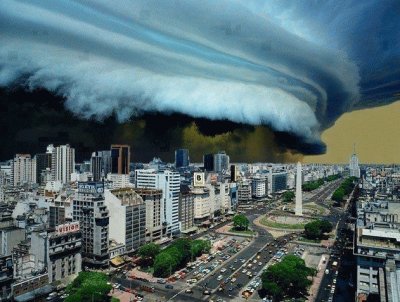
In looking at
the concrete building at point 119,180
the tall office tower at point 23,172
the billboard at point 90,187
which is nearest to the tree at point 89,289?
the billboard at point 90,187

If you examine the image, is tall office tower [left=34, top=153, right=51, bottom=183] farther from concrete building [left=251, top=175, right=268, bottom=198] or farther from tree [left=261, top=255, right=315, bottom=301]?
tree [left=261, top=255, right=315, bottom=301]

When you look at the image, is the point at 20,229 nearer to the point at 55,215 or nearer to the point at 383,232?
the point at 55,215

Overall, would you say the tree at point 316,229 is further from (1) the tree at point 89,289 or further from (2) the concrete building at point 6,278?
(2) the concrete building at point 6,278

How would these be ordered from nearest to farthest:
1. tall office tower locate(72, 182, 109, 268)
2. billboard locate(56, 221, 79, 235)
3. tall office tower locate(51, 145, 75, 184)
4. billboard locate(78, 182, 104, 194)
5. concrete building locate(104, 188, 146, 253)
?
billboard locate(56, 221, 79, 235)
tall office tower locate(72, 182, 109, 268)
billboard locate(78, 182, 104, 194)
concrete building locate(104, 188, 146, 253)
tall office tower locate(51, 145, 75, 184)

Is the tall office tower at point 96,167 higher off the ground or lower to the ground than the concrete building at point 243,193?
higher

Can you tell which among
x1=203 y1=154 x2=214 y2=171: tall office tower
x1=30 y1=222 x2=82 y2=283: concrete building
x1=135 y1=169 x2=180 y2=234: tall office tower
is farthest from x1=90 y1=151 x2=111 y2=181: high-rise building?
x1=30 y1=222 x2=82 y2=283: concrete building

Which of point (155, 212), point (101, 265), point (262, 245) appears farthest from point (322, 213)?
point (101, 265)
